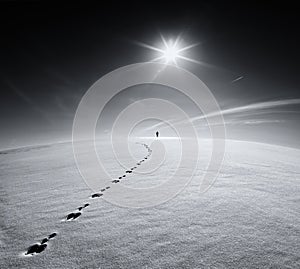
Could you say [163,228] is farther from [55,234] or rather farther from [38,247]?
[38,247]

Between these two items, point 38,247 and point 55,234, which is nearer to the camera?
point 38,247

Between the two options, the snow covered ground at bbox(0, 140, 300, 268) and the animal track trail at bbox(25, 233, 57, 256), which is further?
A: the animal track trail at bbox(25, 233, 57, 256)

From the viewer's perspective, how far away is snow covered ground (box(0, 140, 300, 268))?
191 centimetres

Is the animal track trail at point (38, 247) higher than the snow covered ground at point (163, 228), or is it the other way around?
the snow covered ground at point (163, 228)

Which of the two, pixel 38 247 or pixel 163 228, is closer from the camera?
pixel 38 247

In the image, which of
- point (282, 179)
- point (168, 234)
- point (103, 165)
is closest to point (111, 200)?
point (168, 234)

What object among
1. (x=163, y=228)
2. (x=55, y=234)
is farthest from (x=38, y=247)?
(x=163, y=228)

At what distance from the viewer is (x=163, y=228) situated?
2.46 metres

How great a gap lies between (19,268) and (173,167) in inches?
161

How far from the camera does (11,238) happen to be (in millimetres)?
2352

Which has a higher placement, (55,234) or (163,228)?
(163,228)

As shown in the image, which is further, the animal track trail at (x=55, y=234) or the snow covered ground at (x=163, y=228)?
the animal track trail at (x=55, y=234)

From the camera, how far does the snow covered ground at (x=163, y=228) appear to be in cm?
191

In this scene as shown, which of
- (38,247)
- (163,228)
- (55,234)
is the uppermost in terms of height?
(163,228)
